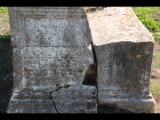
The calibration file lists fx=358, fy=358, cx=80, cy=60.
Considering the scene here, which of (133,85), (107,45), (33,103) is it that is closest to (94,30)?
(107,45)

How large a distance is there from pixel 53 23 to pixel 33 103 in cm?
82

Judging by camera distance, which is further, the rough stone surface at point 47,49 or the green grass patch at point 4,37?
the green grass patch at point 4,37

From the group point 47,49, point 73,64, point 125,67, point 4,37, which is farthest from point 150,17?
point 47,49

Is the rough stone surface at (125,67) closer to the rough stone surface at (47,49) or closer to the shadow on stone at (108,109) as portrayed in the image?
the shadow on stone at (108,109)

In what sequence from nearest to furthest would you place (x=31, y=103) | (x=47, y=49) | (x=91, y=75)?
(x=47, y=49), (x=31, y=103), (x=91, y=75)

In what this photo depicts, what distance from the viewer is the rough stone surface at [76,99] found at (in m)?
3.50

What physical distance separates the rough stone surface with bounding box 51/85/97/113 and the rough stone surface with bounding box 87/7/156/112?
17 centimetres

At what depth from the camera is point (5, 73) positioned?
182 inches

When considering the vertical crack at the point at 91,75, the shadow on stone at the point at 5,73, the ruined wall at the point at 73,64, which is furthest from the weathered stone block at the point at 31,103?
the vertical crack at the point at 91,75

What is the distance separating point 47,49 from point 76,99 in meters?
0.57

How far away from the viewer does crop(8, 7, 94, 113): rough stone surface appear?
3.26m

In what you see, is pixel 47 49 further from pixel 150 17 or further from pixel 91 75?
pixel 150 17

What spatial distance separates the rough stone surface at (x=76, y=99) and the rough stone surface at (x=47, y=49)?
65 millimetres

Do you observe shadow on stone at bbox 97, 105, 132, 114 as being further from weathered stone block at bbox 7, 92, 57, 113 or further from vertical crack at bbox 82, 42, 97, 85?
weathered stone block at bbox 7, 92, 57, 113
